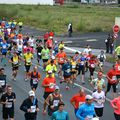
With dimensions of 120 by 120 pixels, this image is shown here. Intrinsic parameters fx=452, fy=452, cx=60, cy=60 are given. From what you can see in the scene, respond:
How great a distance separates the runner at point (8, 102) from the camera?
45.8 ft

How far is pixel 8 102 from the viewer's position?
553 inches

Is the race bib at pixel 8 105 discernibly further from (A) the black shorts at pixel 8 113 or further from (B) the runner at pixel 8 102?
(A) the black shorts at pixel 8 113

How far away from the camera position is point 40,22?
61.6 m

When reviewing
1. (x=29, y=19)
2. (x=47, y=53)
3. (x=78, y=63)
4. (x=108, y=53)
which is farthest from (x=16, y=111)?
(x=29, y=19)

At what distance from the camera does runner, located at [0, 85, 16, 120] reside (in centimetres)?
1396

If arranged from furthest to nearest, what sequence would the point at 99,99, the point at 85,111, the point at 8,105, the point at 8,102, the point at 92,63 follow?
1. the point at 92,63
2. the point at 99,99
3. the point at 8,105
4. the point at 8,102
5. the point at 85,111

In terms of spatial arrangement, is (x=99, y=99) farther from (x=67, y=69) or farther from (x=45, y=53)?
(x=45, y=53)

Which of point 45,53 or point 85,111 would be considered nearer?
point 85,111

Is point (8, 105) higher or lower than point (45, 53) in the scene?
lower

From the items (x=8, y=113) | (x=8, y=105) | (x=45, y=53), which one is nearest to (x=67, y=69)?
(x=45, y=53)

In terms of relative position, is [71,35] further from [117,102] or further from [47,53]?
[117,102]

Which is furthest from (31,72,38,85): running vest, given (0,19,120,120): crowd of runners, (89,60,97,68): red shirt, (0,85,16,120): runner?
(89,60,97,68): red shirt

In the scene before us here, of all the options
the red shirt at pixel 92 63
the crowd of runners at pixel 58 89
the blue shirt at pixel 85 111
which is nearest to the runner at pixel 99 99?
the crowd of runners at pixel 58 89

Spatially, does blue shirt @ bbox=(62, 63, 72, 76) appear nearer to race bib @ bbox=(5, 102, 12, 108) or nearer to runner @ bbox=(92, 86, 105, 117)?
runner @ bbox=(92, 86, 105, 117)
